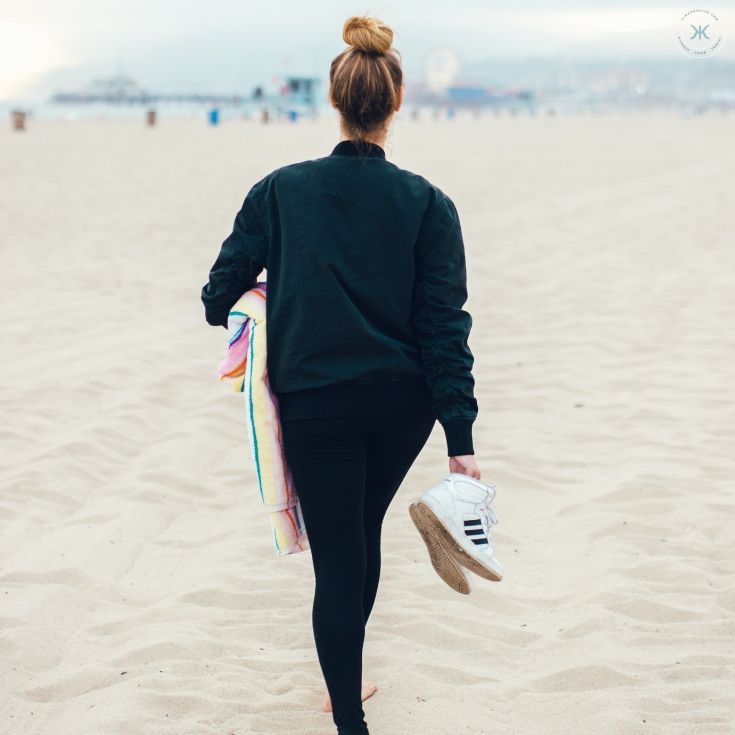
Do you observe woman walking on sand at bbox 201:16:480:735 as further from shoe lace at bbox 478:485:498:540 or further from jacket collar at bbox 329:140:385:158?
shoe lace at bbox 478:485:498:540

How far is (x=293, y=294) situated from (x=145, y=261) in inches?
339

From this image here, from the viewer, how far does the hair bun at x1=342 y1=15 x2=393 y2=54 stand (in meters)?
2.35

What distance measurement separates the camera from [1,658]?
10.8ft

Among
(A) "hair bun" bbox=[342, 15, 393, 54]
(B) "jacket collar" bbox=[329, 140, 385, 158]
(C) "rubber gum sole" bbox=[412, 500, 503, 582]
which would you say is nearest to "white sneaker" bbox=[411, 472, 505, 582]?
(C) "rubber gum sole" bbox=[412, 500, 503, 582]

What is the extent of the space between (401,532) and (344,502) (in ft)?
6.68

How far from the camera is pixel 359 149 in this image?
245 cm

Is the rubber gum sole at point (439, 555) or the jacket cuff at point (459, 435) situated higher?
the jacket cuff at point (459, 435)

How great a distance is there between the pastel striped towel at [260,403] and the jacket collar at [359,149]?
372mm

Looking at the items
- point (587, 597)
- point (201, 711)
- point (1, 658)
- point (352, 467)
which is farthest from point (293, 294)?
point (587, 597)

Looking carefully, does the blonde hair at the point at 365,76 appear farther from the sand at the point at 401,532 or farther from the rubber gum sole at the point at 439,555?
the sand at the point at 401,532

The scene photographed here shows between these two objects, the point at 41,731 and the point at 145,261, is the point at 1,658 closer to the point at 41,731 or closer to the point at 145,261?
the point at 41,731

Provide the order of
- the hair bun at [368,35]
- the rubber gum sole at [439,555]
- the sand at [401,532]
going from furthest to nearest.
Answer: the sand at [401,532] < the rubber gum sole at [439,555] < the hair bun at [368,35]

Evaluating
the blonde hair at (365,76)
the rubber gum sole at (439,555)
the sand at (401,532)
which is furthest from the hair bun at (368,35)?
the sand at (401,532)

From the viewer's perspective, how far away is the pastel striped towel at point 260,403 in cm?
252
